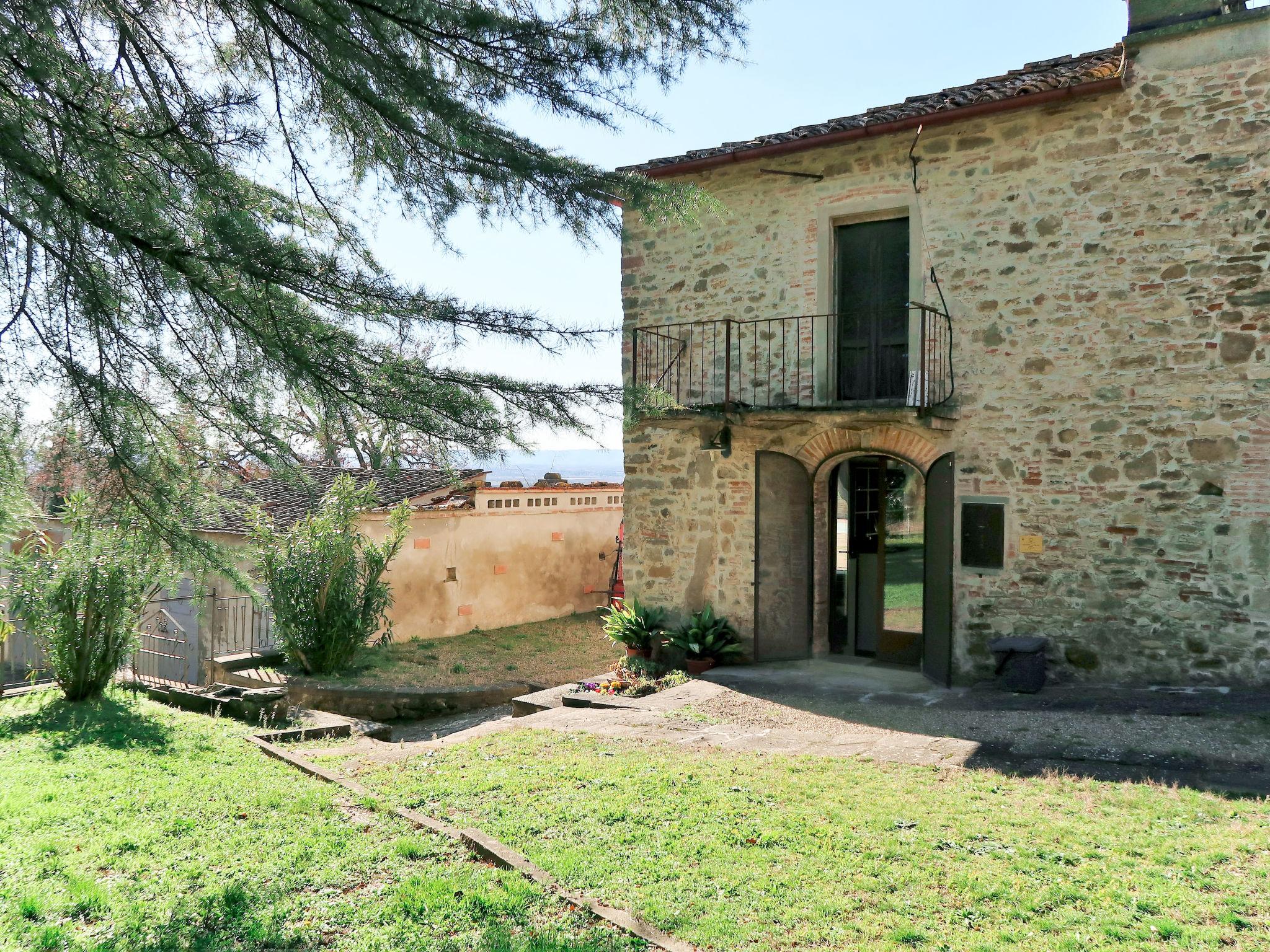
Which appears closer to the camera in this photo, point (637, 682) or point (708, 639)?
point (637, 682)

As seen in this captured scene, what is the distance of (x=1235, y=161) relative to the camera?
24.8ft

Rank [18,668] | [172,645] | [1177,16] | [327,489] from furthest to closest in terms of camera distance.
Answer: [327,489]
[172,645]
[18,668]
[1177,16]

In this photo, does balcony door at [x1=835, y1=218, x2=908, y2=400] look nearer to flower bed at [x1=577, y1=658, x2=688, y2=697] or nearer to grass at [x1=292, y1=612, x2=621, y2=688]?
flower bed at [x1=577, y1=658, x2=688, y2=697]

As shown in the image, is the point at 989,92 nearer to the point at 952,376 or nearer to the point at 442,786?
the point at 952,376

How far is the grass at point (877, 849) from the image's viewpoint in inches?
138

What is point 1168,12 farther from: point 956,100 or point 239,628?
point 239,628

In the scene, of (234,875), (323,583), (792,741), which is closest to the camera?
(234,875)

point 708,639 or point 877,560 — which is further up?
point 877,560

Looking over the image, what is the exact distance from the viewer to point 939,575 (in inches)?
339

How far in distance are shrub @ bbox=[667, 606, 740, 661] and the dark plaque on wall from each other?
2619mm

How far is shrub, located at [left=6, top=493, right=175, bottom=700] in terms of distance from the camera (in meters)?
8.41

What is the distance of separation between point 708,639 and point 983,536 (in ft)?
9.94

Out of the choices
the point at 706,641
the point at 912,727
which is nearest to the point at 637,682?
the point at 706,641

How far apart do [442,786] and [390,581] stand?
9104 millimetres
